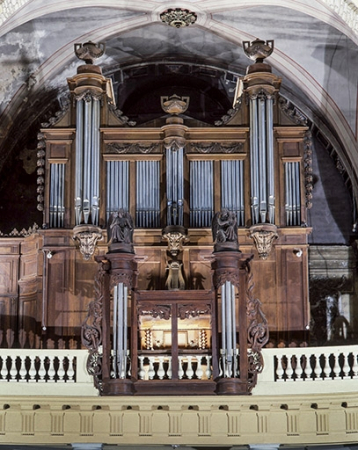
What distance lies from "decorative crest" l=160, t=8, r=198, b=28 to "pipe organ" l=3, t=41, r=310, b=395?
154cm

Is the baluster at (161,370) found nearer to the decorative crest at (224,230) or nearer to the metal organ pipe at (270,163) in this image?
the decorative crest at (224,230)

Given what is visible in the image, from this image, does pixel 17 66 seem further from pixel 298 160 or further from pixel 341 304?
pixel 341 304

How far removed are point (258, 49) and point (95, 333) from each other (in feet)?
18.4

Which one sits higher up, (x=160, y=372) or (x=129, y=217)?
(x=129, y=217)

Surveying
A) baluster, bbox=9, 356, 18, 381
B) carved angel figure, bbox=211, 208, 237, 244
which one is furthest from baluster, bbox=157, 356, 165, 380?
baluster, bbox=9, 356, 18, 381

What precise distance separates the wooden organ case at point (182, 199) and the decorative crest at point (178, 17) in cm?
157

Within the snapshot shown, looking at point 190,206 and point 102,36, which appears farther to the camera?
point 102,36

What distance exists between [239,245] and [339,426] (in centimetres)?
347

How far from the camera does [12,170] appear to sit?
2047 cm

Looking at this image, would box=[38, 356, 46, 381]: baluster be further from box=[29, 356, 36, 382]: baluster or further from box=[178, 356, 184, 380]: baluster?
box=[178, 356, 184, 380]: baluster

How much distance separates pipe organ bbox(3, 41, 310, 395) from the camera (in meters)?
17.2

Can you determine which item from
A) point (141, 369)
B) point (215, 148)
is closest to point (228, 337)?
point (141, 369)

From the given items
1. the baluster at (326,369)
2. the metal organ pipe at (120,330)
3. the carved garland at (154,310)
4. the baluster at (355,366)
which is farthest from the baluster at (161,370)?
the baluster at (355,366)

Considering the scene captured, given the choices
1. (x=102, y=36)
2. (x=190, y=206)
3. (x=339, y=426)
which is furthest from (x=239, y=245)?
(x=102, y=36)
